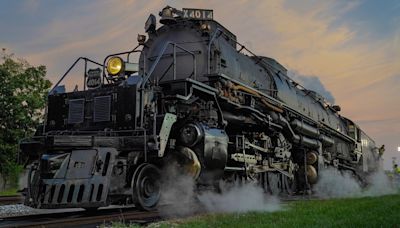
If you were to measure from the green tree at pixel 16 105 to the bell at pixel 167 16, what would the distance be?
1621 cm

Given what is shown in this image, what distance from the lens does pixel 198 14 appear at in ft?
34.9

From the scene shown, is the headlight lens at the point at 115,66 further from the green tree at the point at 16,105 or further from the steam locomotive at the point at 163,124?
the green tree at the point at 16,105

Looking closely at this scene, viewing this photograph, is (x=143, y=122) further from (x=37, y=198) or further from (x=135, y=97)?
(x=37, y=198)

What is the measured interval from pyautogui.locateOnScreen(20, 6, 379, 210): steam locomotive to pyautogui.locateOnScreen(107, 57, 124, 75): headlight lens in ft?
0.07

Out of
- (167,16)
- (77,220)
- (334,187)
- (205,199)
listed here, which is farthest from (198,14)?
(334,187)

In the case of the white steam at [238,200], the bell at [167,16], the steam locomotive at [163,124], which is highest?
the bell at [167,16]

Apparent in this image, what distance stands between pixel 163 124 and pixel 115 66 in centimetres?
201

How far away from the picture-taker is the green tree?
81.8 feet

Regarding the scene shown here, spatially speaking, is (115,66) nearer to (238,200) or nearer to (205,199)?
(205,199)

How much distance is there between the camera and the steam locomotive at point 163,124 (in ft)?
24.1

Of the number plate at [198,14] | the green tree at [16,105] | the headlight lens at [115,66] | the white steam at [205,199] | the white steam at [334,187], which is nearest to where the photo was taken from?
the white steam at [205,199]

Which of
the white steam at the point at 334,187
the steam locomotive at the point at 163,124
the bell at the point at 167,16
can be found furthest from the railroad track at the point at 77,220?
the white steam at the point at 334,187

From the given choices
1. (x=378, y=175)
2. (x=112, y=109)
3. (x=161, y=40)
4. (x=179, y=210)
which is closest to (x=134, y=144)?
(x=112, y=109)

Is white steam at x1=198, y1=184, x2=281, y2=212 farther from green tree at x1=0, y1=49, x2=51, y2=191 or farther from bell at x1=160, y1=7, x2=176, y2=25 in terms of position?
green tree at x1=0, y1=49, x2=51, y2=191
